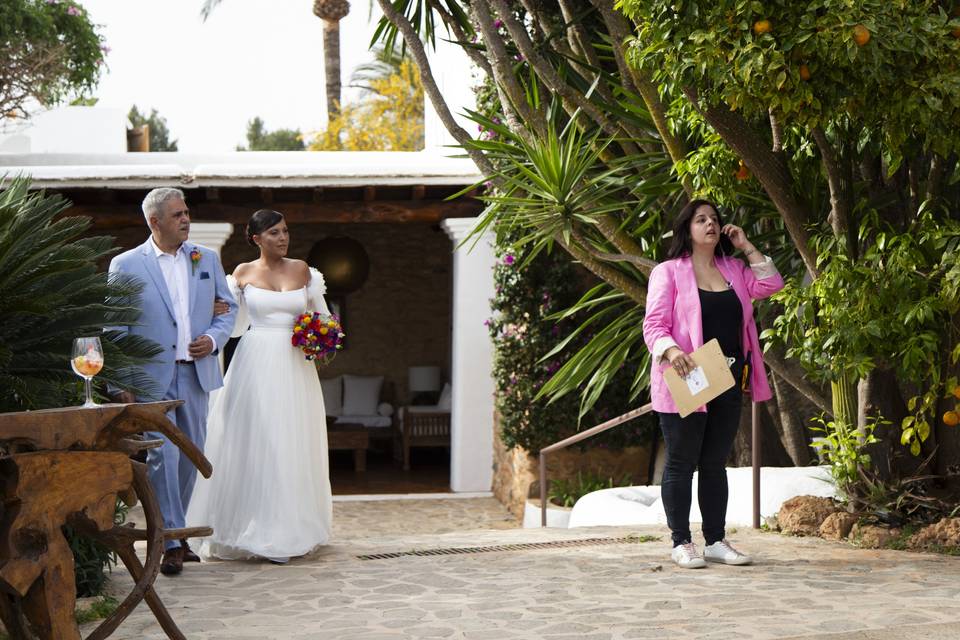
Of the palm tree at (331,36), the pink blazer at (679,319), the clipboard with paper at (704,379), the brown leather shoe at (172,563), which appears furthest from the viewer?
the palm tree at (331,36)

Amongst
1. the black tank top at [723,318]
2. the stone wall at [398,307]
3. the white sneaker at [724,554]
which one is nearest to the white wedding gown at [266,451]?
the white sneaker at [724,554]

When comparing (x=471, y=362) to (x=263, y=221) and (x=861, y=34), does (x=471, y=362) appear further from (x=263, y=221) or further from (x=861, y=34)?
(x=861, y=34)

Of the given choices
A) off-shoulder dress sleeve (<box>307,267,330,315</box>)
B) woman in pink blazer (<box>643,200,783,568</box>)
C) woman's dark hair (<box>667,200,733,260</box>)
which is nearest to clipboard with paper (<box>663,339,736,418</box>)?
woman in pink blazer (<box>643,200,783,568</box>)

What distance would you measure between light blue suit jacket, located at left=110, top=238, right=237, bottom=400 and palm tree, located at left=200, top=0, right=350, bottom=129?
17.9m

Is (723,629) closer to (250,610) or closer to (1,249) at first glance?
(250,610)

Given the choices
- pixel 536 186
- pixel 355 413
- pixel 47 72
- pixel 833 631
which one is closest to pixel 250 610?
pixel 833 631

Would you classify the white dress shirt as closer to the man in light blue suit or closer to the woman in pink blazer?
the man in light blue suit

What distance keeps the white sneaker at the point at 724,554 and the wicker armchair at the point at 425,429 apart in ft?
23.9

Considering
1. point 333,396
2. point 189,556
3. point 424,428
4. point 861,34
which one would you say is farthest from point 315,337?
point 333,396

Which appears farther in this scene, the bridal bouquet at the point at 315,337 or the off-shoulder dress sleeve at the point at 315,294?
the off-shoulder dress sleeve at the point at 315,294

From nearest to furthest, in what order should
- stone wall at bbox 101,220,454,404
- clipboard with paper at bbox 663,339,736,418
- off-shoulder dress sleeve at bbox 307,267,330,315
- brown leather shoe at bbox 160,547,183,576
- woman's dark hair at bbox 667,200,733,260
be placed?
clipboard with paper at bbox 663,339,736,418, woman's dark hair at bbox 667,200,733,260, brown leather shoe at bbox 160,547,183,576, off-shoulder dress sleeve at bbox 307,267,330,315, stone wall at bbox 101,220,454,404

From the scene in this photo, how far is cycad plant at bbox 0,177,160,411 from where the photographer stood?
401 cm

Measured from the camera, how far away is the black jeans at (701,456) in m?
5.05

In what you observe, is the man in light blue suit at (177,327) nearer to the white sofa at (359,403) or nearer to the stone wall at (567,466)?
the stone wall at (567,466)
